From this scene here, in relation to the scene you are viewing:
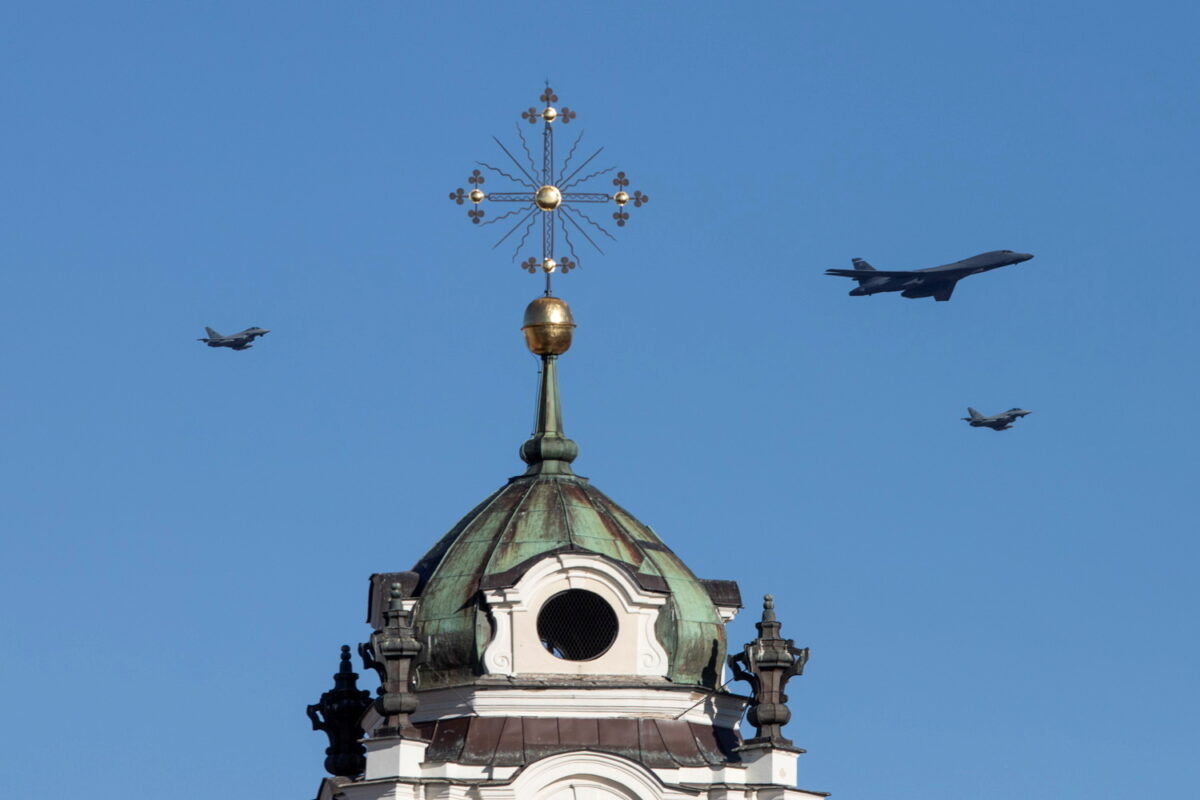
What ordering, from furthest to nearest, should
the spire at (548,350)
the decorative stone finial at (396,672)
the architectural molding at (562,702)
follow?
the spire at (548,350), the architectural molding at (562,702), the decorative stone finial at (396,672)

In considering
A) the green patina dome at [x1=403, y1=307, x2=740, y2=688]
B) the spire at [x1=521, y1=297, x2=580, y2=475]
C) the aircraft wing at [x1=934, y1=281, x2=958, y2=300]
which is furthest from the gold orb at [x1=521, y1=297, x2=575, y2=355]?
the aircraft wing at [x1=934, y1=281, x2=958, y2=300]

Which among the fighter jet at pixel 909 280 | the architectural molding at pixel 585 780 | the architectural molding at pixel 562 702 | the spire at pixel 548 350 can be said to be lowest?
the architectural molding at pixel 585 780

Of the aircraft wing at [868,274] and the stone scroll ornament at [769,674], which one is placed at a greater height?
the aircraft wing at [868,274]

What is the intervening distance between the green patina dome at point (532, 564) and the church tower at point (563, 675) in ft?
Result: 0.12

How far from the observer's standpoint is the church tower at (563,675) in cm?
6494

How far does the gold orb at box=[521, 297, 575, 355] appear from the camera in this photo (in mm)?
71312

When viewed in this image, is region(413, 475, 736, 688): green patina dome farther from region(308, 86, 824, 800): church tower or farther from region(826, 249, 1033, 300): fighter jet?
region(826, 249, 1033, 300): fighter jet

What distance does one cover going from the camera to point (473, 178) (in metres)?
71.8

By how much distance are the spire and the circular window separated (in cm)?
470

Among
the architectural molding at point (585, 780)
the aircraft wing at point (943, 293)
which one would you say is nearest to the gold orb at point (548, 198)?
the architectural molding at point (585, 780)

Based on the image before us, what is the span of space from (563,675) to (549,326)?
8.44m

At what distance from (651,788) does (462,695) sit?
13.1 ft

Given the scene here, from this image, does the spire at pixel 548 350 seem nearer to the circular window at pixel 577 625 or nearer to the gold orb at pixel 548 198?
the gold orb at pixel 548 198

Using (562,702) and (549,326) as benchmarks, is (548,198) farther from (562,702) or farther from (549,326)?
(562,702)
